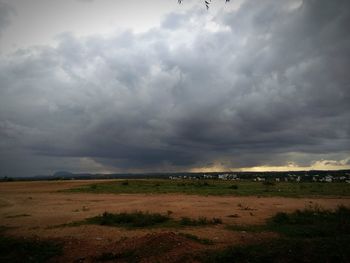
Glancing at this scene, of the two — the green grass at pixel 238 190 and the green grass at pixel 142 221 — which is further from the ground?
the green grass at pixel 238 190

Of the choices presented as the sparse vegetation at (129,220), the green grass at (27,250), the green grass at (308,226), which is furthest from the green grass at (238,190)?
the green grass at (27,250)

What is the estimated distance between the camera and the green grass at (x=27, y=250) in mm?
10477

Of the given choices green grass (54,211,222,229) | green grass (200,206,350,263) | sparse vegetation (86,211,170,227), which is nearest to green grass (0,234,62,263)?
green grass (54,211,222,229)

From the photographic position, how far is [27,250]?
1129cm

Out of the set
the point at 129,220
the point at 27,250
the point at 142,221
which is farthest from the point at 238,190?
the point at 27,250

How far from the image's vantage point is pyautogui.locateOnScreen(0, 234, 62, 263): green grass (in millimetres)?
A: 10477

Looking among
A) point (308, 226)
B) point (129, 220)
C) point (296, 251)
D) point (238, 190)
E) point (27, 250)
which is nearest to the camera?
point (296, 251)

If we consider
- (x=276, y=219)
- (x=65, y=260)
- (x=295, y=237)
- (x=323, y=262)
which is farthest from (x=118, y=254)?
(x=276, y=219)

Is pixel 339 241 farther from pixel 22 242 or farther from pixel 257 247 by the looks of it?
pixel 22 242

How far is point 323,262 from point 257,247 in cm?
208

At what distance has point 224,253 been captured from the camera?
9.73 meters

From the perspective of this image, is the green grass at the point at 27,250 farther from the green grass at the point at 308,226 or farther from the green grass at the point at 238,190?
the green grass at the point at 238,190

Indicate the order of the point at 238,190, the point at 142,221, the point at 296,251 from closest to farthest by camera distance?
the point at 296,251 < the point at 142,221 < the point at 238,190

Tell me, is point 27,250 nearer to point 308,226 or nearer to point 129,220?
point 129,220
